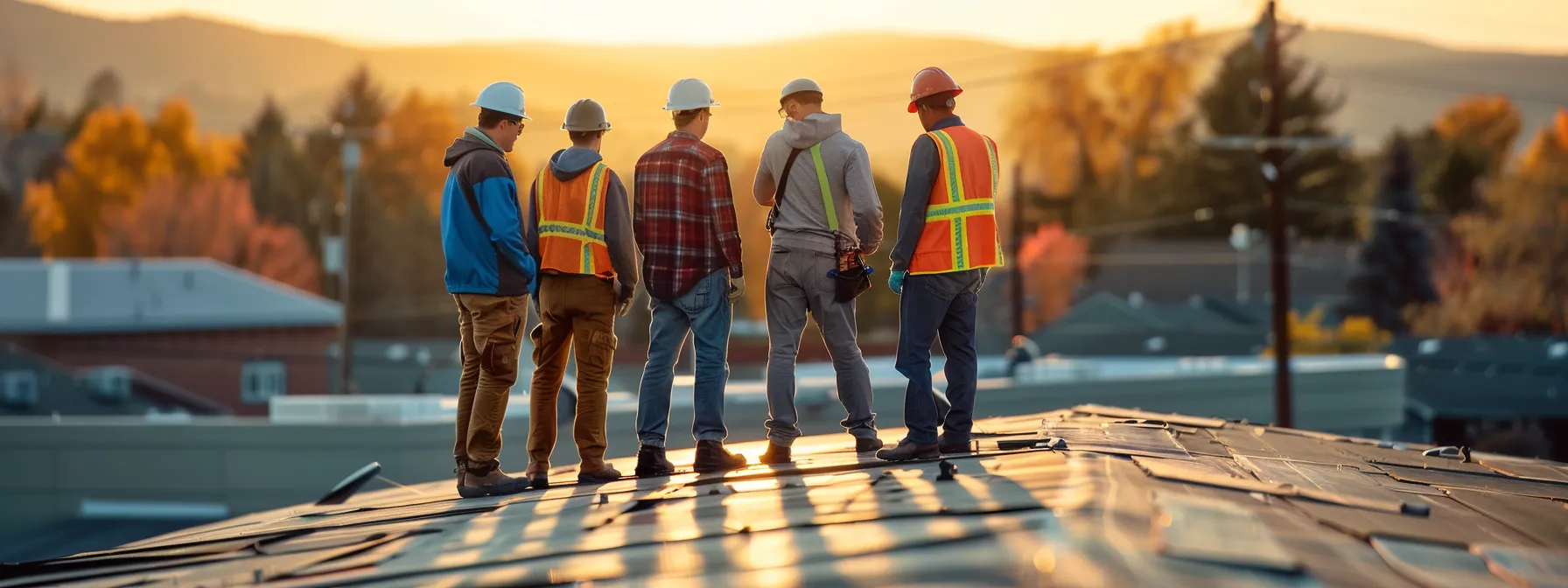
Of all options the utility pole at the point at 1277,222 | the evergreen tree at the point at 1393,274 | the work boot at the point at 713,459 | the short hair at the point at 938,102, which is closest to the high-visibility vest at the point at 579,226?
the work boot at the point at 713,459

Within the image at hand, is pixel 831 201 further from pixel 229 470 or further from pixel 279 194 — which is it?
pixel 279 194

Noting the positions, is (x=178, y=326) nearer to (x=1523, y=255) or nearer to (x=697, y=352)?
(x=697, y=352)

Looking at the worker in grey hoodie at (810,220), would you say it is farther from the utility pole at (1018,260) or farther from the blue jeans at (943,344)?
the utility pole at (1018,260)

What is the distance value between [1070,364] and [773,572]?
28.4 meters

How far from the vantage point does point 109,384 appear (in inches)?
1608

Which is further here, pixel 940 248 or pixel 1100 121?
pixel 1100 121

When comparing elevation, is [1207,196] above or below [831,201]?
above

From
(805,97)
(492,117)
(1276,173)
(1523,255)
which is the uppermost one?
(1276,173)

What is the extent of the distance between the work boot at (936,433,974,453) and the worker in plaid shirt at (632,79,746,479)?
3.72 feet

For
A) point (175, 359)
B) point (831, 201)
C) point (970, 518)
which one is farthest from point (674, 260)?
point (175, 359)

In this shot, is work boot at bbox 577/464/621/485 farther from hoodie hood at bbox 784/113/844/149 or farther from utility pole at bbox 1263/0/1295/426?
utility pole at bbox 1263/0/1295/426

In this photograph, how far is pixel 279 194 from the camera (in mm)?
86750

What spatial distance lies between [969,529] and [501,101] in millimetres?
3488

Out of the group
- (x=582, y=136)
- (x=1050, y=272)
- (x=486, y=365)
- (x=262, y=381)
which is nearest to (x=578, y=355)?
(x=486, y=365)
